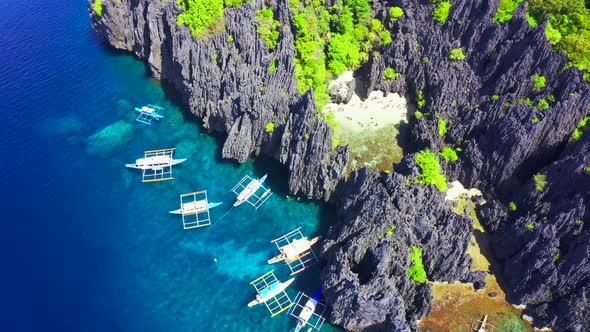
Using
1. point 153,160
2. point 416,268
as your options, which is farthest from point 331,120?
point 153,160

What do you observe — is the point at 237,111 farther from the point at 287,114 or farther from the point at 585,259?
the point at 585,259

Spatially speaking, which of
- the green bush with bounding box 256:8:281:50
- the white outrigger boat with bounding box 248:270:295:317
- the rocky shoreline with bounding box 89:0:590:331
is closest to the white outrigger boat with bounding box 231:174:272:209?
the rocky shoreline with bounding box 89:0:590:331

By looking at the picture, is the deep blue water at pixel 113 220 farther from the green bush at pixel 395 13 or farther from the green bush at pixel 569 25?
the green bush at pixel 569 25

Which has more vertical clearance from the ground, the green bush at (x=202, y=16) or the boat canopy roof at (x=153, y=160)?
the green bush at (x=202, y=16)

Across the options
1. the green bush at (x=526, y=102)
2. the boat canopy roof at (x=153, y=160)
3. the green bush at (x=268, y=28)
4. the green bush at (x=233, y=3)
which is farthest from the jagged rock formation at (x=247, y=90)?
the green bush at (x=526, y=102)

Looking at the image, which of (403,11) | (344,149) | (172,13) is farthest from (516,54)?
(172,13)

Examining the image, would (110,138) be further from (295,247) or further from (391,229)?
(391,229)
